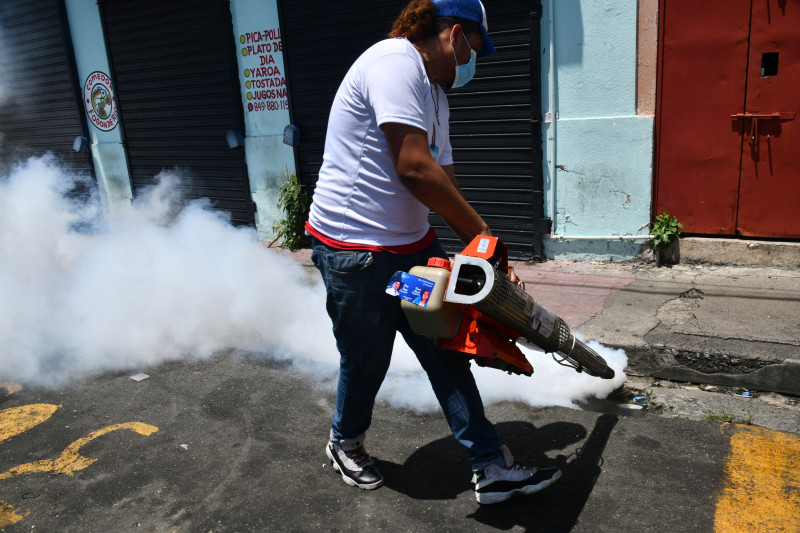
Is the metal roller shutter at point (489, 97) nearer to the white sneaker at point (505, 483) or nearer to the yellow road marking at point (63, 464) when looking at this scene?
the white sneaker at point (505, 483)

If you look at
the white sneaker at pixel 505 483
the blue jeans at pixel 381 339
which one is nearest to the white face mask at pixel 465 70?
the blue jeans at pixel 381 339

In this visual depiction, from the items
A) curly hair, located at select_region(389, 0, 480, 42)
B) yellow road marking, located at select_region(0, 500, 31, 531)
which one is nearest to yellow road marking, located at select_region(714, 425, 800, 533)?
curly hair, located at select_region(389, 0, 480, 42)

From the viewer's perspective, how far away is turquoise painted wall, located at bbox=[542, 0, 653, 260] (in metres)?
5.59

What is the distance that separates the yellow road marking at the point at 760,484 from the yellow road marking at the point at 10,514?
2.94m

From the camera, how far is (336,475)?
3.02m

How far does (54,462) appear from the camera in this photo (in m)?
Result: 3.29

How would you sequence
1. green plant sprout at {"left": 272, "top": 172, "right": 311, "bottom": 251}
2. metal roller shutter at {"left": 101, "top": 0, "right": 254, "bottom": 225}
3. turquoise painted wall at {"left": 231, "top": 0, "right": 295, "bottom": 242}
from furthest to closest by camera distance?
1. metal roller shutter at {"left": 101, "top": 0, "right": 254, "bottom": 225}
2. green plant sprout at {"left": 272, "top": 172, "right": 311, "bottom": 251}
3. turquoise painted wall at {"left": 231, "top": 0, "right": 295, "bottom": 242}

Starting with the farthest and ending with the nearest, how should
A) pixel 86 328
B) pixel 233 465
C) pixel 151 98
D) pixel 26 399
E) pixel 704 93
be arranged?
pixel 151 98 < pixel 704 93 < pixel 86 328 < pixel 26 399 < pixel 233 465

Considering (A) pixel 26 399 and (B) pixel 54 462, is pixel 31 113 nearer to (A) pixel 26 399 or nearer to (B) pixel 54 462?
(A) pixel 26 399

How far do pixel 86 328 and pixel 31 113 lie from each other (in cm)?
794

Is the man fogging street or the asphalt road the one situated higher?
the man fogging street

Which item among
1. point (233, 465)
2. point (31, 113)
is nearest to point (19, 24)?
point (31, 113)

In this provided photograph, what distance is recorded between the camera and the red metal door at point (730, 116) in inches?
199

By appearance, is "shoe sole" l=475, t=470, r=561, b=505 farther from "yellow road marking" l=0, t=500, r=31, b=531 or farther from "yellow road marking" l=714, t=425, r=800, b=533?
"yellow road marking" l=0, t=500, r=31, b=531
